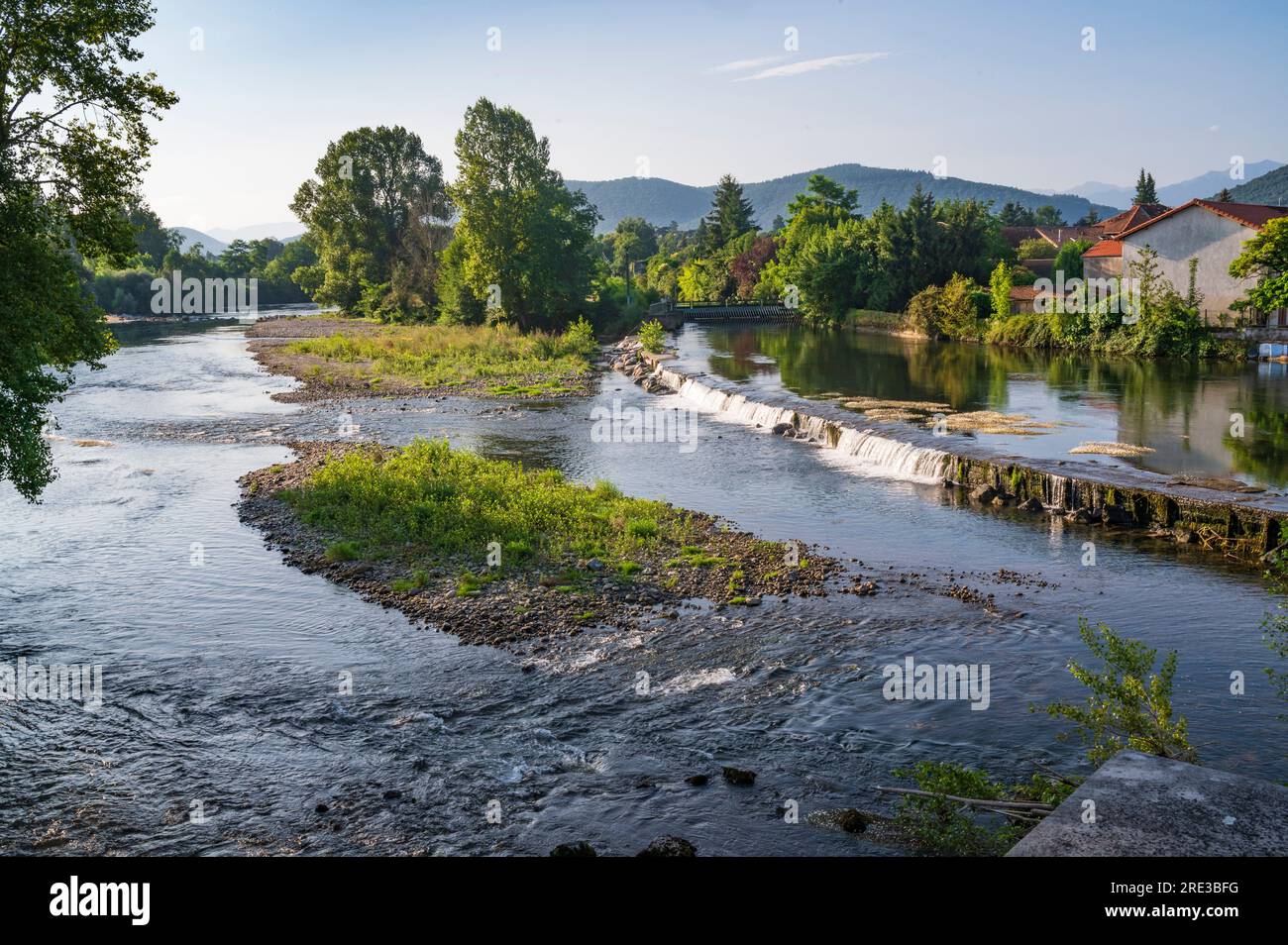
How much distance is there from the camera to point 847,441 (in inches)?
1152

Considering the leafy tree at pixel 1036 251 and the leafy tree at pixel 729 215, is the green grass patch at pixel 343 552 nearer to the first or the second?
the leafy tree at pixel 1036 251

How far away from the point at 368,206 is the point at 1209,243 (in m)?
72.5

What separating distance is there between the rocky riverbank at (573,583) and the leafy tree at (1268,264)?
38.2m

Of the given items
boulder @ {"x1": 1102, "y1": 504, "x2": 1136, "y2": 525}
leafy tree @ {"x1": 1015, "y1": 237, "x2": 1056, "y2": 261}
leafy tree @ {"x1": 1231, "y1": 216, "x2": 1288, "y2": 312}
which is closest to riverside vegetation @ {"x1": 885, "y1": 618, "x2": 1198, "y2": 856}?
boulder @ {"x1": 1102, "y1": 504, "x2": 1136, "y2": 525}

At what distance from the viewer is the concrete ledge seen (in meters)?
5.88

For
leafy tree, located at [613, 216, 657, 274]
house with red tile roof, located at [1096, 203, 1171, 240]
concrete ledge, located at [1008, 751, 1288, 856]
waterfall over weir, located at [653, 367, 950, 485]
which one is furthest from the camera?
leafy tree, located at [613, 216, 657, 274]

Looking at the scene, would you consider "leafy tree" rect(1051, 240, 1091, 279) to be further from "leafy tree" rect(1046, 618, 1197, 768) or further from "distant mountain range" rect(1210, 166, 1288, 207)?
"distant mountain range" rect(1210, 166, 1288, 207)

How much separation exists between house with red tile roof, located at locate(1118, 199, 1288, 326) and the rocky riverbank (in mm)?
42579

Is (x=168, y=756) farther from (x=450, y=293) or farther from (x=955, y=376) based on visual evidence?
(x=450, y=293)

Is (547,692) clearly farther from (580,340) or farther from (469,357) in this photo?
(580,340)

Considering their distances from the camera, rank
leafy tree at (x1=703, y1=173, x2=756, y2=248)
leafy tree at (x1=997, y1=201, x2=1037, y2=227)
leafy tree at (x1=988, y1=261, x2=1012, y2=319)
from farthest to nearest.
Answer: leafy tree at (x1=997, y1=201, x2=1037, y2=227), leafy tree at (x1=703, y1=173, x2=756, y2=248), leafy tree at (x1=988, y1=261, x2=1012, y2=319)

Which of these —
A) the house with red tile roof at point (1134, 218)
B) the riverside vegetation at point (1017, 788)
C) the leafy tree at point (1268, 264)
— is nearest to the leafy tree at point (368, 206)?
the house with red tile roof at point (1134, 218)

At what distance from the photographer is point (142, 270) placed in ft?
400
